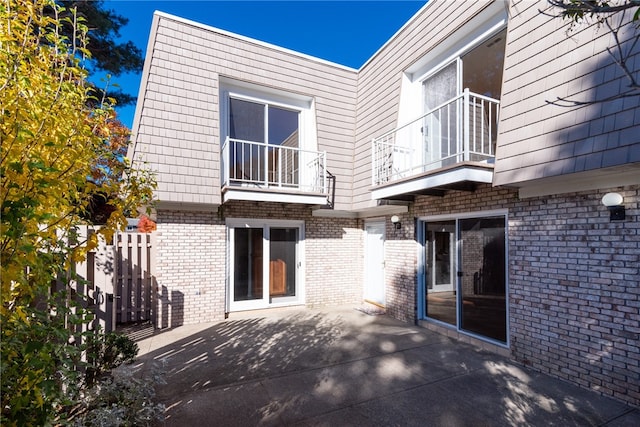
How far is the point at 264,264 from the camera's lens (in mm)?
7676

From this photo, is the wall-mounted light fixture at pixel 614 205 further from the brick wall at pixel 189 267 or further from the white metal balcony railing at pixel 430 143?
the brick wall at pixel 189 267

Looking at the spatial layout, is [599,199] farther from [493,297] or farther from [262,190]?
[262,190]

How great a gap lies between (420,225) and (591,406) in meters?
3.89

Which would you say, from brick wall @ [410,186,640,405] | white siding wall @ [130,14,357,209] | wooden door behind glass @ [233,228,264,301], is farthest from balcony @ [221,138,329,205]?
brick wall @ [410,186,640,405]

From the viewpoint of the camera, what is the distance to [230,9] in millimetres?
7688

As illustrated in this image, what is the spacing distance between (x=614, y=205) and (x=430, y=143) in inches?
133

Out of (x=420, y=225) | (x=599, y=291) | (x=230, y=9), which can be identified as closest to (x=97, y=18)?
(x=230, y=9)

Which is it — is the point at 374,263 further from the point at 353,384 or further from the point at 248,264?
the point at 353,384

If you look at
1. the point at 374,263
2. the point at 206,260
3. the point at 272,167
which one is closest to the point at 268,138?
the point at 272,167

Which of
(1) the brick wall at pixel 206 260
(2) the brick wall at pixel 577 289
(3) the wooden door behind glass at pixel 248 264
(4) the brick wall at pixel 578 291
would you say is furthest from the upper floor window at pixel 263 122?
(4) the brick wall at pixel 578 291

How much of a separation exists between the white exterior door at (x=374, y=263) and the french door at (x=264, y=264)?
74.9 inches

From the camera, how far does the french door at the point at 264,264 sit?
742 cm

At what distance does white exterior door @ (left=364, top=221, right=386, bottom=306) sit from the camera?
26.7ft

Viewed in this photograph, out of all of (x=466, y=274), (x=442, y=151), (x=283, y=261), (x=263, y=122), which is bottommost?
(x=283, y=261)
